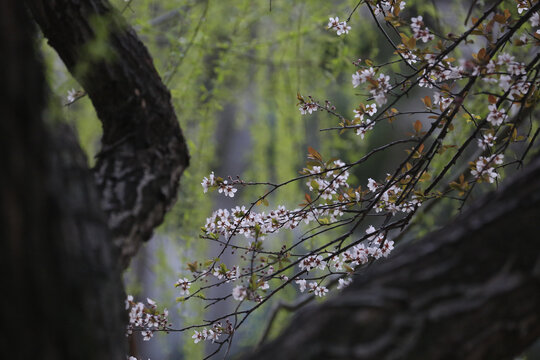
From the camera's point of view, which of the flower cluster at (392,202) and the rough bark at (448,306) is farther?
the flower cluster at (392,202)

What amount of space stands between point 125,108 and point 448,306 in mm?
757

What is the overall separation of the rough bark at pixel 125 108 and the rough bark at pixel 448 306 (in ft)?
1.43

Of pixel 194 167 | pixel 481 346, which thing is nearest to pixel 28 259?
pixel 481 346

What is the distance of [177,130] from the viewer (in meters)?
1.12

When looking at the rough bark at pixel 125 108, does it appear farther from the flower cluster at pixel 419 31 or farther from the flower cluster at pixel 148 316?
the flower cluster at pixel 419 31

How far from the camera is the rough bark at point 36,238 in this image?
54 cm

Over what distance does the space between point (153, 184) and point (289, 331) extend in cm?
46

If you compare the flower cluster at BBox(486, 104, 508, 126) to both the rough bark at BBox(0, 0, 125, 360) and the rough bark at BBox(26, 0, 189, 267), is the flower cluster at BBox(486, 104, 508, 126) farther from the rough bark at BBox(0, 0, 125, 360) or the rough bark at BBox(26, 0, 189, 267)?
the rough bark at BBox(0, 0, 125, 360)

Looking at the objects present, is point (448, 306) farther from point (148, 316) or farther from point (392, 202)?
point (148, 316)

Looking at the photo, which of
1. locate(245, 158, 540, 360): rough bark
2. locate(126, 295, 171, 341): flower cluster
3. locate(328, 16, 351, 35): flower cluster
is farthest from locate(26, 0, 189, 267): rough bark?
locate(328, 16, 351, 35): flower cluster

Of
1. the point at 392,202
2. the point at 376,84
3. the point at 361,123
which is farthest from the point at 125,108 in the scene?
the point at 392,202

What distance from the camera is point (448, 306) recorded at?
644 millimetres

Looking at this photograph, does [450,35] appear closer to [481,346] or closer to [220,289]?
[481,346]

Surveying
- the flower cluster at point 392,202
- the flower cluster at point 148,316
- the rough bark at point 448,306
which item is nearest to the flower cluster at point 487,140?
the flower cluster at point 392,202
